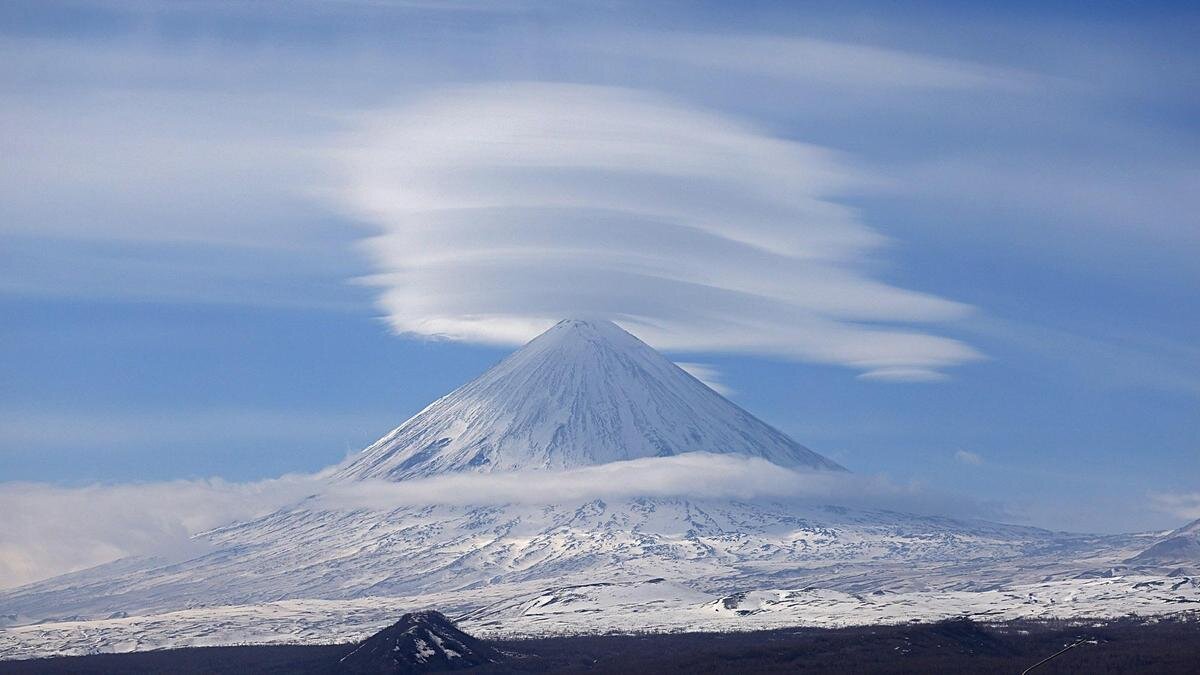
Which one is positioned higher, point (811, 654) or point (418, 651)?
point (418, 651)

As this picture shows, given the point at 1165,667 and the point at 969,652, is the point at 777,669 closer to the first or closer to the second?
the point at 969,652

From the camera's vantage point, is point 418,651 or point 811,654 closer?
point 811,654

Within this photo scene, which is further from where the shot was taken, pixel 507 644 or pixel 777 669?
pixel 507 644

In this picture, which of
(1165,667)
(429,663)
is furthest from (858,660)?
(429,663)

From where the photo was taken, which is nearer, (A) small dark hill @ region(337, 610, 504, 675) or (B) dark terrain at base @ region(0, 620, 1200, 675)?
(B) dark terrain at base @ region(0, 620, 1200, 675)
